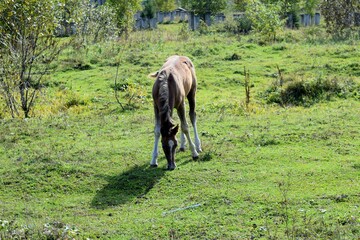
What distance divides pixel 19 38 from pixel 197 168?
7742mm

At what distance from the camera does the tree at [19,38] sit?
14.9m

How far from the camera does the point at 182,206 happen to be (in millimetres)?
8484

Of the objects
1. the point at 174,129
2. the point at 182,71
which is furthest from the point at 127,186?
the point at 182,71

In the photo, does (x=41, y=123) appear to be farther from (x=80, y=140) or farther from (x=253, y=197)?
(x=253, y=197)

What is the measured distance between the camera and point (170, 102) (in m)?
9.87

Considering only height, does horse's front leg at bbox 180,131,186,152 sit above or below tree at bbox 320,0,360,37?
below

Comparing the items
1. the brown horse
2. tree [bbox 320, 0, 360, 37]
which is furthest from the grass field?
tree [bbox 320, 0, 360, 37]

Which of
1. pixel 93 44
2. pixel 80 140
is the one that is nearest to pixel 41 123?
pixel 80 140

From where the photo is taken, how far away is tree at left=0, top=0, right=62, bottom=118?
1491 centimetres

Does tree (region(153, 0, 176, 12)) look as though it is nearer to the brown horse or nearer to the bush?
the bush

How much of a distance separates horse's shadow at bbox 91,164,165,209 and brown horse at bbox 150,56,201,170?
0.96 feet

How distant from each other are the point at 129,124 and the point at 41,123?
211 cm

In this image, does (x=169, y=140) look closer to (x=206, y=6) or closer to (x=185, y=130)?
(x=185, y=130)

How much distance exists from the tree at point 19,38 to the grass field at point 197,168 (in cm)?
77
